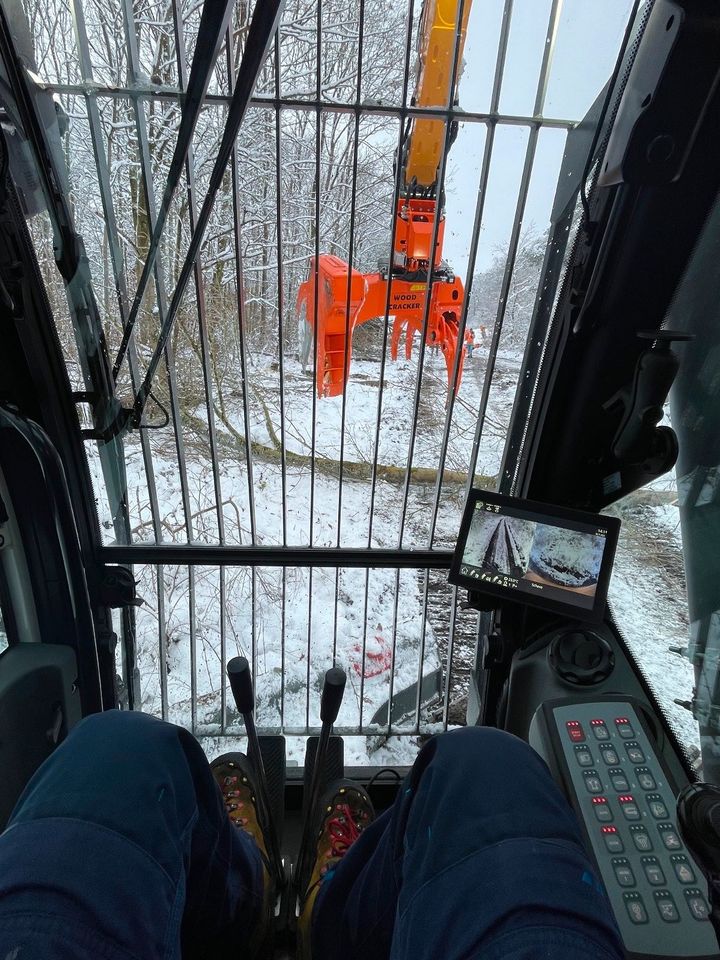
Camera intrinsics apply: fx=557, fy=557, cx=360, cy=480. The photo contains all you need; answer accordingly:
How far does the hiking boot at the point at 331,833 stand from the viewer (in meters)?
1.13

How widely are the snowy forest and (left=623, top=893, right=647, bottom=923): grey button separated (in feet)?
1.10

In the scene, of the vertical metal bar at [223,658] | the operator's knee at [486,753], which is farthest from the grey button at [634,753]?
the vertical metal bar at [223,658]

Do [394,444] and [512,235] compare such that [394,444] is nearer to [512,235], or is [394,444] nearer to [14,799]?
[512,235]

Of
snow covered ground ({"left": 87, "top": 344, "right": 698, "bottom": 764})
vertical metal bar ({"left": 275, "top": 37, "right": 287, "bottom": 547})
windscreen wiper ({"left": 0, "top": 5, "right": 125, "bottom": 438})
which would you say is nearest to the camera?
windscreen wiper ({"left": 0, "top": 5, "right": 125, "bottom": 438})

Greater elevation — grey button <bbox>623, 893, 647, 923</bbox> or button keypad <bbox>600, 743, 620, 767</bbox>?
button keypad <bbox>600, 743, 620, 767</bbox>

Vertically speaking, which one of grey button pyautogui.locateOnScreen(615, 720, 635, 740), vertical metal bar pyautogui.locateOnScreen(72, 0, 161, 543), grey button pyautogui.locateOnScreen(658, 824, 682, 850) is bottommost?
grey button pyautogui.locateOnScreen(658, 824, 682, 850)

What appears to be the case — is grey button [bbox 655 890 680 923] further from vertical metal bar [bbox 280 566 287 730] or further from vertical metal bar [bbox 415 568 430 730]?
vertical metal bar [bbox 280 566 287 730]

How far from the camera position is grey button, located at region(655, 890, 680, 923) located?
0.86m

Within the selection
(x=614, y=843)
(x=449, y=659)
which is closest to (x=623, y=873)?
(x=614, y=843)

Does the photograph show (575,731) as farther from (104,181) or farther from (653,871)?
(104,181)

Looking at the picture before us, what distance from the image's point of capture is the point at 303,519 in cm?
179

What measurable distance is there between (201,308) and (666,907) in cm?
153

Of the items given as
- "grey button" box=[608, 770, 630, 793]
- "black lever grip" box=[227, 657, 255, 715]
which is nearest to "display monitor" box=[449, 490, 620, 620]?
"grey button" box=[608, 770, 630, 793]

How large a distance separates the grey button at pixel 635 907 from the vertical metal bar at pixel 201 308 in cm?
128
